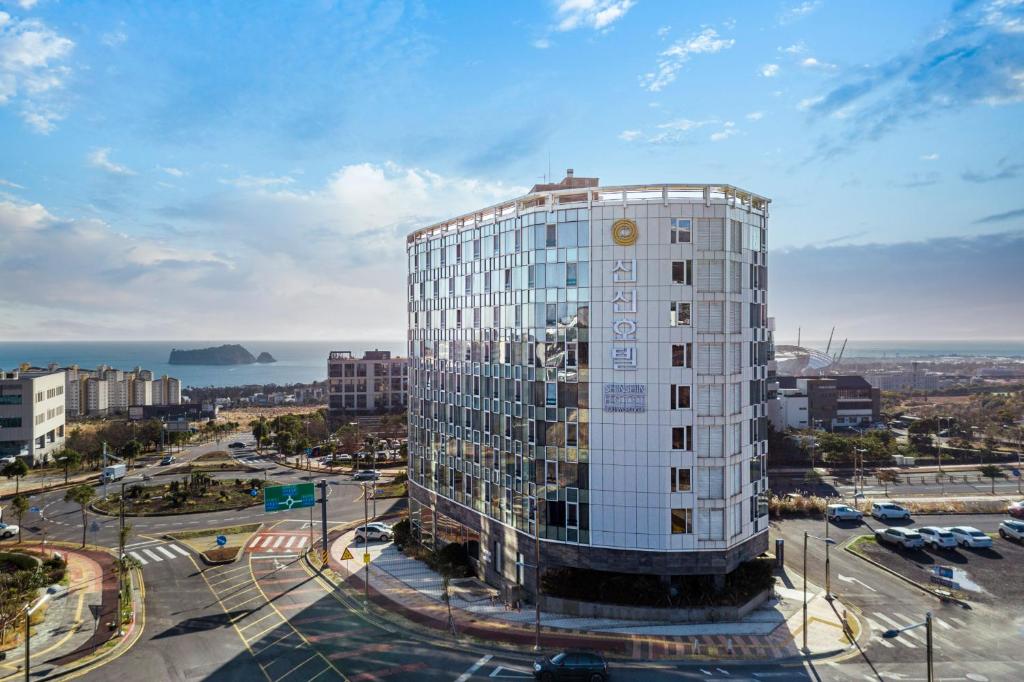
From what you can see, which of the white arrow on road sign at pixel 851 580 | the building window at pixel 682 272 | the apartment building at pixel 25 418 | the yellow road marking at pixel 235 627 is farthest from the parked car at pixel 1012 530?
the apartment building at pixel 25 418

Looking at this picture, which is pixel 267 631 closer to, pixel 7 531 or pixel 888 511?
pixel 7 531

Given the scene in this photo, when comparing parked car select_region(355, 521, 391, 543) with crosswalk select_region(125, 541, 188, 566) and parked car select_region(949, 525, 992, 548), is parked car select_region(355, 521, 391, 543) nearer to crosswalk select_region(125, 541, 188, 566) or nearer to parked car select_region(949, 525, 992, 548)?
crosswalk select_region(125, 541, 188, 566)

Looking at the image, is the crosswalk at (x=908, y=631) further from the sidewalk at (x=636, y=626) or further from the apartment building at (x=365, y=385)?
the apartment building at (x=365, y=385)

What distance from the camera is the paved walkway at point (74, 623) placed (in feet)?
124

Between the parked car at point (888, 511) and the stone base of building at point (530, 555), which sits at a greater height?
the stone base of building at point (530, 555)

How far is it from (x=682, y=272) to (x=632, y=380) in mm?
8291

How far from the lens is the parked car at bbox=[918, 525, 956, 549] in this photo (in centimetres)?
5997

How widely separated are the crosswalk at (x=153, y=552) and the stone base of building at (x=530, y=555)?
25250 millimetres

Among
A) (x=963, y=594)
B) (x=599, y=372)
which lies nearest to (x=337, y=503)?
(x=599, y=372)

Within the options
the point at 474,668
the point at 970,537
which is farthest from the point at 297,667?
the point at 970,537

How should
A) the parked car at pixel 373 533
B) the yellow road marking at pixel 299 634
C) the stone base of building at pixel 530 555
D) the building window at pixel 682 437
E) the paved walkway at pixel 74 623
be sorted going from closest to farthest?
the yellow road marking at pixel 299 634 → the paved walkway at pixel 74 623 → the stone base of building at pixel 530 555 → the building window at pixel 682 437 → the parked car at pixel 373 533

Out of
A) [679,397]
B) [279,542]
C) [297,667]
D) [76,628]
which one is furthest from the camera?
[279,542]

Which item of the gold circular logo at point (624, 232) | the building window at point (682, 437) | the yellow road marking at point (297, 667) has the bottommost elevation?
the yellow road marking at point (297, 667)

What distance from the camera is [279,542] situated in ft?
211
